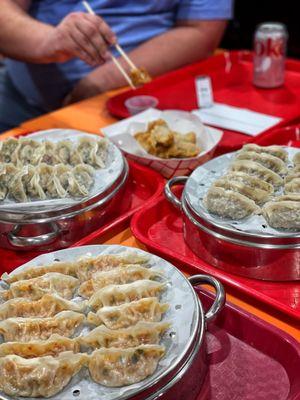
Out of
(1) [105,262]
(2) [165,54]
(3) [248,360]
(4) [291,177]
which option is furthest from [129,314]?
(2) [165,54]

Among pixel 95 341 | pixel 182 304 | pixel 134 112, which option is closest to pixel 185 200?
pixel 182 304

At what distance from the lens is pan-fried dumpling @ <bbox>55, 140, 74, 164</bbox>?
5.16 feet

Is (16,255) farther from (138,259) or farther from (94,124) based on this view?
(94,124)

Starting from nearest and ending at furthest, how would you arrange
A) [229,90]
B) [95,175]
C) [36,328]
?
[36,328], [95,175], [229,90]

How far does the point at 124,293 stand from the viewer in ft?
3.36

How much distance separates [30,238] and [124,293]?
0.44 m

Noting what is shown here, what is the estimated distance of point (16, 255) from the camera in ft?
→ 4.58

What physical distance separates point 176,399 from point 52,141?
1.05 meters

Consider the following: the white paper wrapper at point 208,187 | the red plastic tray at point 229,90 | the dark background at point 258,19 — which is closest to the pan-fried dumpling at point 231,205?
the white paper wrapper at point 208,187

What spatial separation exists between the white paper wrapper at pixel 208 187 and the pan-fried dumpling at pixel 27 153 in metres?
0.48

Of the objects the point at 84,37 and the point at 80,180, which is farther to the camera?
the point at 84,37

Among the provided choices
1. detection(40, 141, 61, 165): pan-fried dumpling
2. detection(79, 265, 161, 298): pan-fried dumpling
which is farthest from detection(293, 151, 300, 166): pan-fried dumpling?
detection(40, 141, 61, 165): pan-fried dumpling

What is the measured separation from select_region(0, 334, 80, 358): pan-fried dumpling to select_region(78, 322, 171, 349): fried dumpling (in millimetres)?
35

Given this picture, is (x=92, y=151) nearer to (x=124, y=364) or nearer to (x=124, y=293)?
(x=124, y=293)
